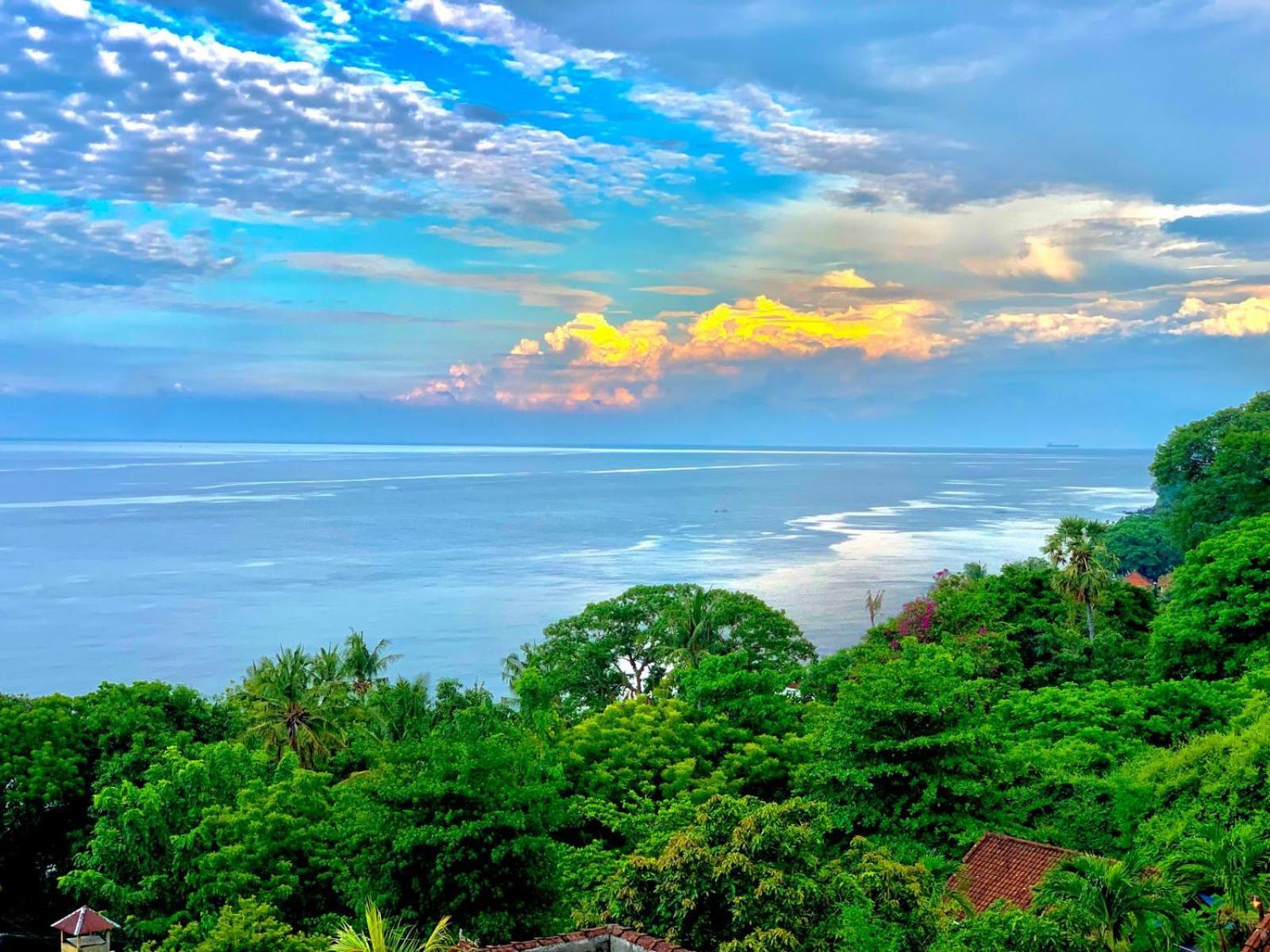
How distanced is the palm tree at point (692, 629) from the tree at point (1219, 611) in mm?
16510

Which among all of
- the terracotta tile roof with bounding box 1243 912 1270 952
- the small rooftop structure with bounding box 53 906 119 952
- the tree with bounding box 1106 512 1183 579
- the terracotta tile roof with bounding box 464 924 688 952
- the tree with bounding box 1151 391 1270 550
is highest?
the tree with bounding box 1151 391 1270 550

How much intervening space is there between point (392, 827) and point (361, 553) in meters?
108

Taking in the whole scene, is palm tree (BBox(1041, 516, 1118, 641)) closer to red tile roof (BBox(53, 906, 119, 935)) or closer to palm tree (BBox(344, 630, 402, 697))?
palm tree (BBox(344, 630, 402, 697))

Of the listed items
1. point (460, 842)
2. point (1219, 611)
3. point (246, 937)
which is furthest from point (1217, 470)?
point (246, 937)

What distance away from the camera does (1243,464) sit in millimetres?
43844

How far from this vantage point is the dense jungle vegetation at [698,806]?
12594mm

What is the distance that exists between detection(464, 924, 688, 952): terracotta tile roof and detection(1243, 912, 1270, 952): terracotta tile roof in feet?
19.5

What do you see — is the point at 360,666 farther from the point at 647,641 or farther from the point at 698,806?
the point at 698,806

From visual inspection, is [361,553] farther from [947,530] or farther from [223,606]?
[947,530]

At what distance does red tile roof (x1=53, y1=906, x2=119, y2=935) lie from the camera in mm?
13117

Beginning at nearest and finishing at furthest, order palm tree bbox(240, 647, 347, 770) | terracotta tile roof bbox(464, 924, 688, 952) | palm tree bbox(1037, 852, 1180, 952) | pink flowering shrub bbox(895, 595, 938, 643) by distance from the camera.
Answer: terracotta tile roof bbox(464, 924, 688, 952) < palm tree bbox(1037, 852, 1180, 952) < palm tree bbox(240, 647, 347, 770) < pink flowering shrub bbox(895, 595, 938, 643)

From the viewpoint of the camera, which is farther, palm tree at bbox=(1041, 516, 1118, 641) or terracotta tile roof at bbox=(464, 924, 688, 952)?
palm tree at bbox=(1041, 516, 1118, 641)

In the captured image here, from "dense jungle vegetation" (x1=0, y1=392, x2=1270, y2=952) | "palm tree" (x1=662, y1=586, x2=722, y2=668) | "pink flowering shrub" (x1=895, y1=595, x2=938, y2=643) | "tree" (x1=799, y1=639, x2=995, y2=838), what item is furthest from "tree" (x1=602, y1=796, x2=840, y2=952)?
"pink flowering shrub" (x1=895, y1=595, x2=938, y2=643)

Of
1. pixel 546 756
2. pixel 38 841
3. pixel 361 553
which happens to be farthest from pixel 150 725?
pixel 361 553
